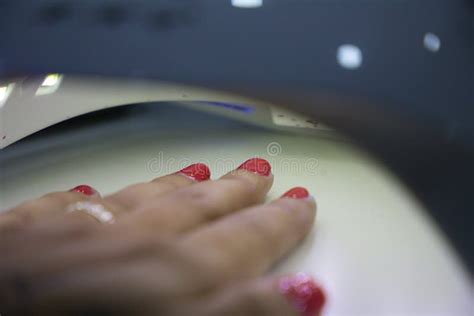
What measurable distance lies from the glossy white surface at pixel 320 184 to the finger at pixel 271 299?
3 centimetres

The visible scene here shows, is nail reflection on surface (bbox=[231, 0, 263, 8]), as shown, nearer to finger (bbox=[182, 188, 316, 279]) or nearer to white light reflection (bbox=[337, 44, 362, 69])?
white light reflection (bbox=[337, 44, 362, 69])

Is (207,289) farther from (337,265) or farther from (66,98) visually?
(66,98)

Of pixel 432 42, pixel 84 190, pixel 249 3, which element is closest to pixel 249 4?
pixel 249 3

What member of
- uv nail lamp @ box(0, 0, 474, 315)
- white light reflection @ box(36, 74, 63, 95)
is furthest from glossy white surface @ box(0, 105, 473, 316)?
white light reflection @ box(36, 74, 63, 95)

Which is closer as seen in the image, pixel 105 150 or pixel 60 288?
pixel 60 288

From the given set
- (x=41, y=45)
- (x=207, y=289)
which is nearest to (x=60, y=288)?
(x=207, y=289)

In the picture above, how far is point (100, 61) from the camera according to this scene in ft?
1.17

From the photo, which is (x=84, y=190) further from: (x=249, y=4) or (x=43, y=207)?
(x=249, y=4)

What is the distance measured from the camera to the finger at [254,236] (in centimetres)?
34

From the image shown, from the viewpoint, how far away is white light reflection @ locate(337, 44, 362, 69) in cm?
34

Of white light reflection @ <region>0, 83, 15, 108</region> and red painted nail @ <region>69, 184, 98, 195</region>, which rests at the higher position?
white light reflection @ <region>0, 83, 15, 108</region>

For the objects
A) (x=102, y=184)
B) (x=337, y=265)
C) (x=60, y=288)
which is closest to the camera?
(x=60, y=288)

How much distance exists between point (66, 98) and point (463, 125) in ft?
1.27

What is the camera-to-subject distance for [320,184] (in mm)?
500
